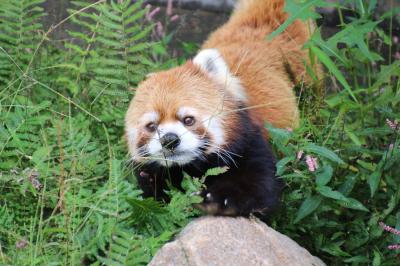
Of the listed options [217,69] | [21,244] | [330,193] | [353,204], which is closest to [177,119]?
[217,69]

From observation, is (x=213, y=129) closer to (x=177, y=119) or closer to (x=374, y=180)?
(x=177, y=119)

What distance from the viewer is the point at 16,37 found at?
469 centimetres

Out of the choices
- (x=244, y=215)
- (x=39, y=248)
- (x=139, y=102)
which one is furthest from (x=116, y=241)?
(x=139, y=102)

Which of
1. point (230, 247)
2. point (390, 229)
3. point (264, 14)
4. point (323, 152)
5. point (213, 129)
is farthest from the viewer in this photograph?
point (264, 14)

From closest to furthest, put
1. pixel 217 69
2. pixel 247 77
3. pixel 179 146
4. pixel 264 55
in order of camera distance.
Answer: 1. pixel 179 146
2. pixel 217 69
3. pixel 247 77
4. pixel 264 55

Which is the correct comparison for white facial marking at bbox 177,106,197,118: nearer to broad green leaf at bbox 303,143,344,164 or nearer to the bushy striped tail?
broad green leaf at bbox 303,143,344,164

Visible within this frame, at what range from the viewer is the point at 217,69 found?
12.8 ft

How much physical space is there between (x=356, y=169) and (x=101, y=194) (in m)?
1.27

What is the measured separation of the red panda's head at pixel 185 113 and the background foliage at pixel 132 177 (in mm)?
179

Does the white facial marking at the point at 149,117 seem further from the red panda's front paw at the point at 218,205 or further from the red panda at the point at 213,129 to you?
the red panda's front paw at the point at 218,205

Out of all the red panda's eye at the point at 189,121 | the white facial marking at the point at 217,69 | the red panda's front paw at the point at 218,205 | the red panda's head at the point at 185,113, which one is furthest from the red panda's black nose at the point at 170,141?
the white facial marking at the point at 217,69

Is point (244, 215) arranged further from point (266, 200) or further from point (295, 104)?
point (295, 104)

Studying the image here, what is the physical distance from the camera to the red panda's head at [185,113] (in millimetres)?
3525

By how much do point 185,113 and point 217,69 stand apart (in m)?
0.40
